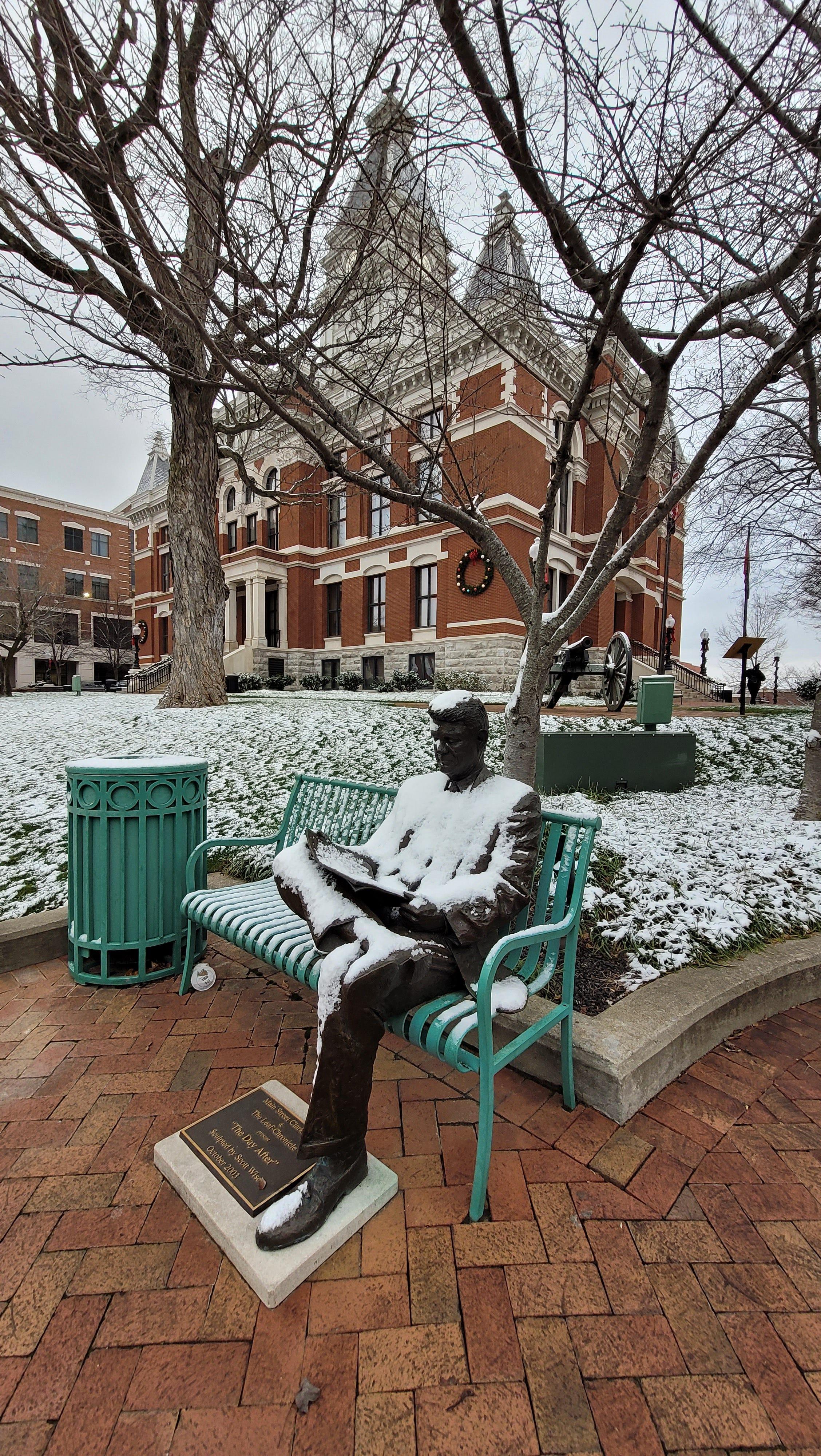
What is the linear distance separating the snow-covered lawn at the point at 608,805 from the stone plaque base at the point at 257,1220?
1.72m

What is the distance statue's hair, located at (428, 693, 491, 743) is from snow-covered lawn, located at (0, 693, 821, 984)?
5.38ft

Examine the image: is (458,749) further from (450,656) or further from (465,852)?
(450,656)

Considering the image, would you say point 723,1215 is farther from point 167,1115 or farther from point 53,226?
point 53,226

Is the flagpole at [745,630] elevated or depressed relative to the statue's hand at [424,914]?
elevated

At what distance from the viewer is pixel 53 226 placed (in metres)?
3.10

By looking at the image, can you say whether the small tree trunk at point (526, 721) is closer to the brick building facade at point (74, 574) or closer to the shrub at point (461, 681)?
the shrub at point (461, 681)

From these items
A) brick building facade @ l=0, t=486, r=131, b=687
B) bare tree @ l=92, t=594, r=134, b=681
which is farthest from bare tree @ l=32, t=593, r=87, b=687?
A: bare tree @ l=92, t=594, r=134, b=681

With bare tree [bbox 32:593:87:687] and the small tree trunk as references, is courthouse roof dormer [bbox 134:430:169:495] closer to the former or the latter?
bare tree [bbox 32:593:87:687]

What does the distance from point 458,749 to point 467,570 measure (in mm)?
18166

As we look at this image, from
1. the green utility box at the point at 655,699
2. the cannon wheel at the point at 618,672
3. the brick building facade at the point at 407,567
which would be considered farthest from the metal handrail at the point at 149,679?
the green utility box at the point at 655,699

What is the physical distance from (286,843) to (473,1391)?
2507mm

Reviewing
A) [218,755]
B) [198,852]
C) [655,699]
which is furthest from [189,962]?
[655,699]

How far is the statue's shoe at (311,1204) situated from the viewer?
5.22ft

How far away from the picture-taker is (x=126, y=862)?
2.97 metres
